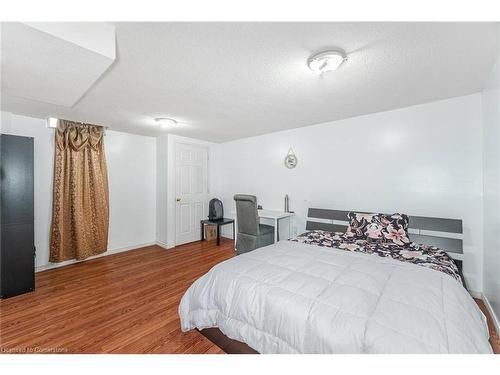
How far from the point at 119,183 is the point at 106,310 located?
2.42 metres

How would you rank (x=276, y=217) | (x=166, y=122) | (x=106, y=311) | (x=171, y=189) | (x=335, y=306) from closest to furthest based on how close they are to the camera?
1. (x=335, y=306)
2. (x=106, y=311)
3. (x=166, y=122)
4. (x=276, y=217)
5. (x=171, y=189)

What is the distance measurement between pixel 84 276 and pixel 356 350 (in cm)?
340

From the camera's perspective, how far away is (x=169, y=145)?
409 cm

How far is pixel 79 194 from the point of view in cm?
330

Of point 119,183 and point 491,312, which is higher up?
point 119,183

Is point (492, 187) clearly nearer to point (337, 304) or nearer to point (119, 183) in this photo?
point (337, 304)

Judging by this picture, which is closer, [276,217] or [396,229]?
[396,229]

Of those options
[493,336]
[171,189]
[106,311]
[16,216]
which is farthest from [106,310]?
[493,336]

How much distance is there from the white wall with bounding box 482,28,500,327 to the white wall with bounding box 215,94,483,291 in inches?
7.2

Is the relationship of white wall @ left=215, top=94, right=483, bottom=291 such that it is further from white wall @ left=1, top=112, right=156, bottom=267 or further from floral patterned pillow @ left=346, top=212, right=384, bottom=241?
white wall @ left=1, top=112, right=156, bottom=267

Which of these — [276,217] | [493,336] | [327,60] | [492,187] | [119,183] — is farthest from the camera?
[119,183]

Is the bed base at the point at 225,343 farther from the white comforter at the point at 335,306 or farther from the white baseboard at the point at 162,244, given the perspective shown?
the white baseboard at the point at 162,244
